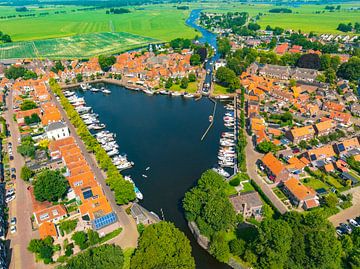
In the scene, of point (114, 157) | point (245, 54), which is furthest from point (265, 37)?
point (114, 157)

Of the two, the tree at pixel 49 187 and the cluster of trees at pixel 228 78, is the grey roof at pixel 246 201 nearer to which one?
the tree at pixel 49 187

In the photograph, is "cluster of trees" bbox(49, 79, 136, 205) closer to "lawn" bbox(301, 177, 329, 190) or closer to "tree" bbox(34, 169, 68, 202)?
"tree" bbox(34, 169, 68, 202)

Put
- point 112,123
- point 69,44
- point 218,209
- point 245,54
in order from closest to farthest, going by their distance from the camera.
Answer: point 218,209 < point 112,123 < point 245,54 < point 69,44

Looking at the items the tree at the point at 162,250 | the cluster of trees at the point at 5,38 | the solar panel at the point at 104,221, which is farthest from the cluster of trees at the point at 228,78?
the cluster of trees at the point at 5,38

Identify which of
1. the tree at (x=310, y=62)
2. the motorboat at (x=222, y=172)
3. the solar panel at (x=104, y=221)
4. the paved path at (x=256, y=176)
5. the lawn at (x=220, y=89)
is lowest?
the lawn at (x=220, y=89)

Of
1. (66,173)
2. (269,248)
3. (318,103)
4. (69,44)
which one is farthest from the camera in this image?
(69,44)

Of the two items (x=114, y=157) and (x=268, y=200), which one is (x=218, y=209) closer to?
(x=268, y=200)
